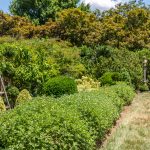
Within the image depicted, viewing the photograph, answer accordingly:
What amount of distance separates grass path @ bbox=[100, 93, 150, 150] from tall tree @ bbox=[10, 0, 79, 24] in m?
18.7

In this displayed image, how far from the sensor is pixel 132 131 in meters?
11.4

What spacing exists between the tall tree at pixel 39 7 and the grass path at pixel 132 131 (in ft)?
61.3

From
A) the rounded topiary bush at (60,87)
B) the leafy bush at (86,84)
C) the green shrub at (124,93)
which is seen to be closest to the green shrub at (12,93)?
the rounded topiary bush at (60,87)

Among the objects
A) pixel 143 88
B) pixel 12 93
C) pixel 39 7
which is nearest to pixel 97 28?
pixel 143 88

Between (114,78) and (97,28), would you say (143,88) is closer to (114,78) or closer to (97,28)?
(114,78)

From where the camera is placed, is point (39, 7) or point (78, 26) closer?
point (78, 26)

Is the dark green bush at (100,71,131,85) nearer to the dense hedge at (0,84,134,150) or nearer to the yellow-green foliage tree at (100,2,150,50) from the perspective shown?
the yellow-green foliage tree at (100,2,150,50)

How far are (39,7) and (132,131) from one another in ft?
80.0

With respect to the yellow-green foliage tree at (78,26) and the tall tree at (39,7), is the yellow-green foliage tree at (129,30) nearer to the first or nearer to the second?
the yellow-green foliage tree at (78,26)

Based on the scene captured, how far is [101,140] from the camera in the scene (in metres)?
10.2

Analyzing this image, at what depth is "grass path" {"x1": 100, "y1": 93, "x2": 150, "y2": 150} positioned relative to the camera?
9750 mm

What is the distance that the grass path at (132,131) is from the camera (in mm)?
9750

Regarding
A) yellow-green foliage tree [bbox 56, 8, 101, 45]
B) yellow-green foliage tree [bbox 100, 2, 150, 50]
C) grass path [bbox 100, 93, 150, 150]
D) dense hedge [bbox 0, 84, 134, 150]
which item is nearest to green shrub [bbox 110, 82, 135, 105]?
grass path [bbox 100, 93, 150, 150]

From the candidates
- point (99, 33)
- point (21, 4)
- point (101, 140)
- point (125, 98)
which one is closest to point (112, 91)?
point (125, 98)
